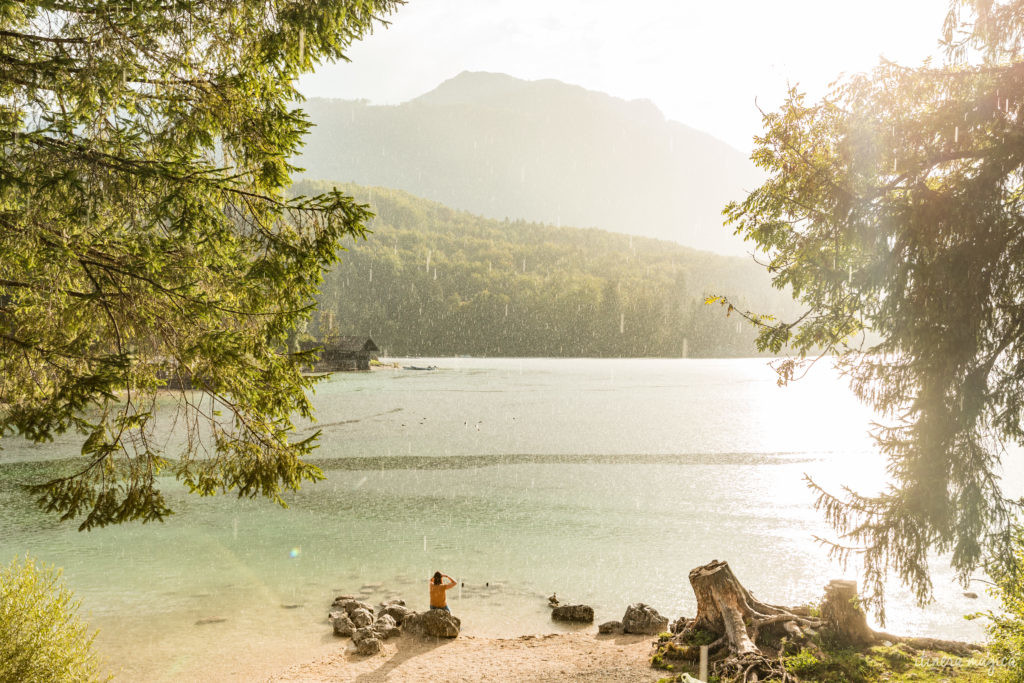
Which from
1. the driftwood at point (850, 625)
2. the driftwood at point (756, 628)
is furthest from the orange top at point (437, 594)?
the driftwood at point (850, 625)

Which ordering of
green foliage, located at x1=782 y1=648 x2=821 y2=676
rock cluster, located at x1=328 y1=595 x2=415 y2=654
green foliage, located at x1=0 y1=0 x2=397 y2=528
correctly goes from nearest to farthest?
green foliage, located at x1=0 y1=0 x2=397 y2=528, green foliage, located at x1=782 y1=648 x2=821 y2=676, rock cluster, located at x1=328 y1=595 x2=415 y2=654

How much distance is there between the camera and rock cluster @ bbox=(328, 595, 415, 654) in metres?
10.9

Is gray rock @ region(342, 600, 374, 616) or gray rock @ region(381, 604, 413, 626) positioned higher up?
gray rock @ region(381, 604, 413, 626)

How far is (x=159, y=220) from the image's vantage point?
5.99 m

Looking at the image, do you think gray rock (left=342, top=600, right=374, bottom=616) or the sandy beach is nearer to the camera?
the sandy beach

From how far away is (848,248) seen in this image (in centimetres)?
877

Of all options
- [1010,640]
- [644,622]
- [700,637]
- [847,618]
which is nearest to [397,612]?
[644,622]

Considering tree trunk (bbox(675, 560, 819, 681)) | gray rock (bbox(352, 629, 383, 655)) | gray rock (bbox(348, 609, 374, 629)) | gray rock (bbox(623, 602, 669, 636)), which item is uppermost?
tree trunk (bbox(675, 560, 819, 681))

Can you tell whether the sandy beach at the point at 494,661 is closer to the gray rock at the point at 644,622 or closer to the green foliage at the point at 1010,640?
the gray rock at the point at 644,622

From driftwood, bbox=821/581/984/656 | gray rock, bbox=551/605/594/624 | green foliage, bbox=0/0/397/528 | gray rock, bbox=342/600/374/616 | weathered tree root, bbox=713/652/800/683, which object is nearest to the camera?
green foliage, bbox=0/0/397/528

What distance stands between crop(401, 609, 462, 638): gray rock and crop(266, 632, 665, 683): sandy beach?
134 mm

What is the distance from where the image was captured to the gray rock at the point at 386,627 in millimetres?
11469

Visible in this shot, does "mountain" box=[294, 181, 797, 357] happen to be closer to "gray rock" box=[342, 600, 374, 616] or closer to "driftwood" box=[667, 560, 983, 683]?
"gray rock" box=[342, 600, 374, 616]

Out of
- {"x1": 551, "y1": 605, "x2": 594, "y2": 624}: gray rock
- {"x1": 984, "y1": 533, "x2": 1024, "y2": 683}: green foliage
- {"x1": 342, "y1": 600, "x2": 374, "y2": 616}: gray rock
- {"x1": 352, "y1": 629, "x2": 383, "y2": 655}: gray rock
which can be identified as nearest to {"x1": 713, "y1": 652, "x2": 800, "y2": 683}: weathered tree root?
{"x1": 984, "y1": 533, "x2": 1024, "y2": 683}: green foliage
